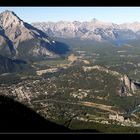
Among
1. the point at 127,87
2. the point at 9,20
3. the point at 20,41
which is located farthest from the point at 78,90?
the point at 9,20

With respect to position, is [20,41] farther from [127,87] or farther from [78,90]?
[127,87]

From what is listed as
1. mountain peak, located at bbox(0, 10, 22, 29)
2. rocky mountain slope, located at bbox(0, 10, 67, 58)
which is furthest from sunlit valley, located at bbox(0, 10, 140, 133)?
mountain peak, located at bbox(0, 10, 22, 29)

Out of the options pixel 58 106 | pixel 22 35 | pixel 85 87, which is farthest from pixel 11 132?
pixel 22 35

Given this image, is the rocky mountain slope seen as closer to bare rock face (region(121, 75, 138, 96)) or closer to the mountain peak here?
the mountain peak

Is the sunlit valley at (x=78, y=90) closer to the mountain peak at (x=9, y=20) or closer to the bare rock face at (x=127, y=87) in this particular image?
the bare rock face at (x=127, y=87)

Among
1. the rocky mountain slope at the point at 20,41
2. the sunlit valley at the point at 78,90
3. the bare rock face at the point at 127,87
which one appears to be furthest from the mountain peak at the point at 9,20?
the bare rock face at the point at 127,87

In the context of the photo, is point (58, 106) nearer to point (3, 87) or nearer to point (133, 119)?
point (133, 119)

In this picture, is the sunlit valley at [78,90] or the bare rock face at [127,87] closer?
the sunlit valley at [78,90]

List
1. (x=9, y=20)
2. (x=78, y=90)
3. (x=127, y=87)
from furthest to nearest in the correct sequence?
1. (x=9, y=20)
2. (x=78, y=90)
3. (x=127, y=87)
